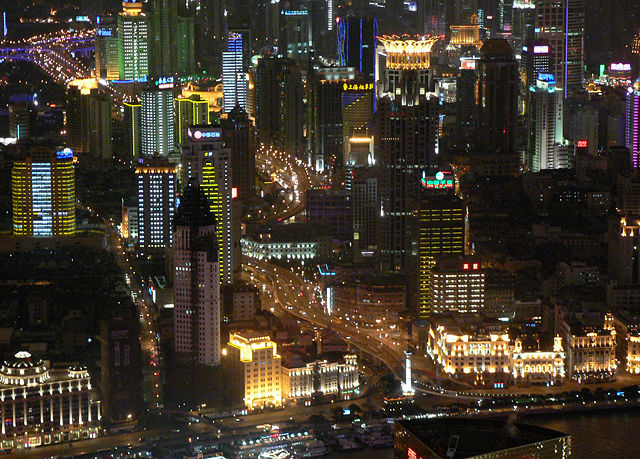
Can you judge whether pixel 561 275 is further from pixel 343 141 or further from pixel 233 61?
pixel 233 61

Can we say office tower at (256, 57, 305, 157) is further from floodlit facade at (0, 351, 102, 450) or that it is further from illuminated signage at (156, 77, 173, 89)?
floodlit facade at (0, 351, 102, 450)

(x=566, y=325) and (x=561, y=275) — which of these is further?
(x=561, y=275)

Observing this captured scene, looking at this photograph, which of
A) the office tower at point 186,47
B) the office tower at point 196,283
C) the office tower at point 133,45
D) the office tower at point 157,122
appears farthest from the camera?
the office tower at point 186,47

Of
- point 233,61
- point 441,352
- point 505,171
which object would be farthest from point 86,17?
point 441,352

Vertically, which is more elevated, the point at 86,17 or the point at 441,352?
the point at 86,17

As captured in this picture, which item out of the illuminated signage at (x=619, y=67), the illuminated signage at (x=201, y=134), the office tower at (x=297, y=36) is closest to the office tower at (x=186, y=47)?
the office tower at (x=297, y=36)

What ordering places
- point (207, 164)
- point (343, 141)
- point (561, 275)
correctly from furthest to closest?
1. point (343, 141)
2. point (561, 275)
3. point (207, 164)

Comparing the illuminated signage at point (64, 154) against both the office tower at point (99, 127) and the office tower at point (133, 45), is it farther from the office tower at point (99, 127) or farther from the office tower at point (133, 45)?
the office tower at point (133, 45)
